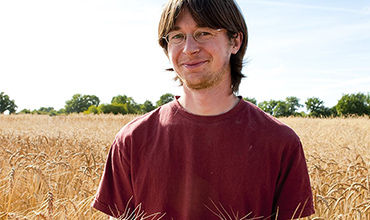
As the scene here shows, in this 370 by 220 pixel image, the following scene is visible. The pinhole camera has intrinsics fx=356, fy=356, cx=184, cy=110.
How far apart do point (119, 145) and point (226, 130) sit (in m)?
0.56

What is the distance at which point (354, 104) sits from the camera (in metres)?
51.0

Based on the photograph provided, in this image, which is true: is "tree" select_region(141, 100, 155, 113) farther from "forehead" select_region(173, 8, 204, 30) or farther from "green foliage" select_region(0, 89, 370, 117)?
"forehead" select_region(173, 8, 204, 30)

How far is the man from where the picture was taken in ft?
5.57

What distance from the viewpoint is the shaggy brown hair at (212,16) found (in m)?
1.79

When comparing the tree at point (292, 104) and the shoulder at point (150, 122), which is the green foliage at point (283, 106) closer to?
the tree at point (292, 104)


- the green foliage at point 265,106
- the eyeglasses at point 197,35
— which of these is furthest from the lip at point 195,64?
the green foliage at point 265,106

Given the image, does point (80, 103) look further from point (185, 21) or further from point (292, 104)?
point (185, 21)

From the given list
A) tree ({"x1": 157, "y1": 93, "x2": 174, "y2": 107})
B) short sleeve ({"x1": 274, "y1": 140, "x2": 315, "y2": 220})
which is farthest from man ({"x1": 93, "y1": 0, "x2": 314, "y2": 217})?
tree ({"x1": 157, "y1": 93, "x2": 174, "y2": 107})

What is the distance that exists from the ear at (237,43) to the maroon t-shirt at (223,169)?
37 cm

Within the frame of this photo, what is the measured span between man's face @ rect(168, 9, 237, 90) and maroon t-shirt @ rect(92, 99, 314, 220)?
0.57 ft

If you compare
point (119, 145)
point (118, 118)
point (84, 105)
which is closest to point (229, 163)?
point (119, 145)

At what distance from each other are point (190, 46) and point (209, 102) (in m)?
0.29

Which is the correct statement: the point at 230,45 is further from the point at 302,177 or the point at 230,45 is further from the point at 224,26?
the point at 302,177

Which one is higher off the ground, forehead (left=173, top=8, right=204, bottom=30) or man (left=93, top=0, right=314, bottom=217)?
forehead (left=173, top=8, right=204, bottom=30)
